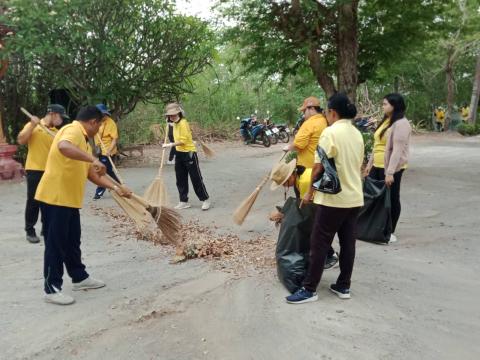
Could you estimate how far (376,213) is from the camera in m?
5.69

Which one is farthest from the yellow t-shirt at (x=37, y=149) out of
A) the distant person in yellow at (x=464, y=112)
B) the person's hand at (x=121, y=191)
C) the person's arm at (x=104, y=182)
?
the distant person in yellow at (x=464, y=112)

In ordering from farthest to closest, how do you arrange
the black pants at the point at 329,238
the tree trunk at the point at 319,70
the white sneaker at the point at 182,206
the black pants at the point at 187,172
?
the tree trunk at the point at 319,70 → the white sneaker at the point at 182,206 → the black pants at the point at 187,172 → the black pants at the point at 329,238

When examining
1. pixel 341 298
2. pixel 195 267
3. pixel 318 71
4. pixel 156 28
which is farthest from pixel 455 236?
pixel 156 28

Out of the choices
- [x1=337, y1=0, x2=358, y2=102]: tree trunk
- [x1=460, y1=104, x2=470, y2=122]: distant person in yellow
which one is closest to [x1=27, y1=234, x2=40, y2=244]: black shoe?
[x1=337, y1=0, x2=358, y2=102]: tree trunk

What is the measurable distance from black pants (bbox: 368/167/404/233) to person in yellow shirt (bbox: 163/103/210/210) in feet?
9.35

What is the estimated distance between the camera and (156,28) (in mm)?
12273

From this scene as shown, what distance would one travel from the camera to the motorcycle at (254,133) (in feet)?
63.0

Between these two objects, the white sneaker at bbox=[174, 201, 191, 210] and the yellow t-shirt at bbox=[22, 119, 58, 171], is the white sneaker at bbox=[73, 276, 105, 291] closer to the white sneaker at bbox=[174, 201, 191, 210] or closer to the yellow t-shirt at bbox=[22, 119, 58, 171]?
the yellow t-shirt at bbox=[22, 119, 58, 171]

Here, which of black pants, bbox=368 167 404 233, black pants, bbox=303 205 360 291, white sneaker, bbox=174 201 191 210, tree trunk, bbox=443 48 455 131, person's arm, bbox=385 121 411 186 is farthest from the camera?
tree trunk, bbox=443 48 455 131

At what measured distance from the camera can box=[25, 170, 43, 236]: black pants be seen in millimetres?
5668

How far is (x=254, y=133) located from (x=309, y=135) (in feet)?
48.6

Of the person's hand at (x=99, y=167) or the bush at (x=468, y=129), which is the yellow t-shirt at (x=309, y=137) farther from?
the bush at (x=468, y=129)

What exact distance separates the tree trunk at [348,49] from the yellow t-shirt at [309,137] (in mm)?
5517

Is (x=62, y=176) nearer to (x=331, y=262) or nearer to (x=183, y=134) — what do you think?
(x=331, y=262)
